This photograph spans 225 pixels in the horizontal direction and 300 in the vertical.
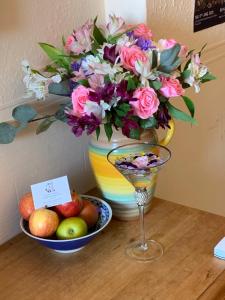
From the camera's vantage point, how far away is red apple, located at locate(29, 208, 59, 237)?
1123mm

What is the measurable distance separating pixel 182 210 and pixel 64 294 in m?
0.44

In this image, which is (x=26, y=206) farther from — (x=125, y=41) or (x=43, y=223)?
(x=125, y=41)

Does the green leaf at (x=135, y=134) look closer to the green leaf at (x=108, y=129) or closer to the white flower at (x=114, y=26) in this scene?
the green leaf at (x=108, y=129)

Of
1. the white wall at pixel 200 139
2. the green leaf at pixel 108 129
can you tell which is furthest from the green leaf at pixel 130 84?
the white wall at pixel 200 139

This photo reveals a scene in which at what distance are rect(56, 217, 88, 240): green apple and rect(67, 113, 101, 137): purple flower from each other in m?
0.22

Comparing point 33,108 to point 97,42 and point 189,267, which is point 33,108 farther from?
point 189,267

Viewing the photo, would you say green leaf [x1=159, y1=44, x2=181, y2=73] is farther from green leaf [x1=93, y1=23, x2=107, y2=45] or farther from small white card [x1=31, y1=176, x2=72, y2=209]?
small white card [x1=31, y1=176, x2=72, y2=209]

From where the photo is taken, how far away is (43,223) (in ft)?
3.68

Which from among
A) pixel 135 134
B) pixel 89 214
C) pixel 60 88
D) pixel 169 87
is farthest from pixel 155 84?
pixel 89 214

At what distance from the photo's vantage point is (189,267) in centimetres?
109

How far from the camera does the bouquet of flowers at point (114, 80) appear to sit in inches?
42.2

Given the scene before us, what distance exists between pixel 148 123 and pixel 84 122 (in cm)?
15


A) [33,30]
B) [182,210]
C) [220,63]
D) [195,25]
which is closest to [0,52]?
[33,30]

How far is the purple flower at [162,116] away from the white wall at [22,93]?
336 mm
